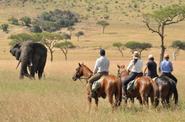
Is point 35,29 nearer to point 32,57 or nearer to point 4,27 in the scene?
point 4,27

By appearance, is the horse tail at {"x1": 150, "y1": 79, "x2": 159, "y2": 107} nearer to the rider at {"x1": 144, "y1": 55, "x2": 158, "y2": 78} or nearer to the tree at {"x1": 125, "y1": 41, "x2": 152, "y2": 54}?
the rider at {"x1": 144, "y1": 55, "x2": 158, "y2": 78}

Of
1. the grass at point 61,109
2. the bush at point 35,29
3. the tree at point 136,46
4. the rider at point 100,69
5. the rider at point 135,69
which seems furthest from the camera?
the bush at point 35,29

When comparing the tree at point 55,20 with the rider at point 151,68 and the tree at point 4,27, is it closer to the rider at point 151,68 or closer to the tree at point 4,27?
the tree at point 4,27

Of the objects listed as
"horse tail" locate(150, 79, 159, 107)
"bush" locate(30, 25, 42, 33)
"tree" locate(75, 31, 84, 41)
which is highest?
"horse tail" locate(150, 79, 159, 107)

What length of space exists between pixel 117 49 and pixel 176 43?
37.8 ft

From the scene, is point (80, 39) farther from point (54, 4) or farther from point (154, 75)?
point (154, 75)

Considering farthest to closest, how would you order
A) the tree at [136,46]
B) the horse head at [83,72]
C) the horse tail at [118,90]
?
the tree at [136,46] < the horse head at [83,72] < the horse tail at [118,90]

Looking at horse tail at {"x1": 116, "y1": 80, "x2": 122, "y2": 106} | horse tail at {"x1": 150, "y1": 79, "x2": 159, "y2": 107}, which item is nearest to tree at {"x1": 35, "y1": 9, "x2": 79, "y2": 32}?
horse tail at {"x1": 150, "y1": 79, "x2": 159, "y2": 107}

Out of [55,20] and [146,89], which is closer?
[146,89]

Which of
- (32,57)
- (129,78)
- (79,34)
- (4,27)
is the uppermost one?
(129,78)

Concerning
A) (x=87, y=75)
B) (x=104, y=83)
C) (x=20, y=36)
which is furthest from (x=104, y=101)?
(x=20, y=36)

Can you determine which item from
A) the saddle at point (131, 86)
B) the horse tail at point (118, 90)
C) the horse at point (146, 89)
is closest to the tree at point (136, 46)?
the saddle at point (131, 86)

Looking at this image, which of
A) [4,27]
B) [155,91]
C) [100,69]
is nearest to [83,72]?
[100,69]

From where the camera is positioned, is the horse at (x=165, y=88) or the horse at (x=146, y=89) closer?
the horse at (x=146, y=89)
